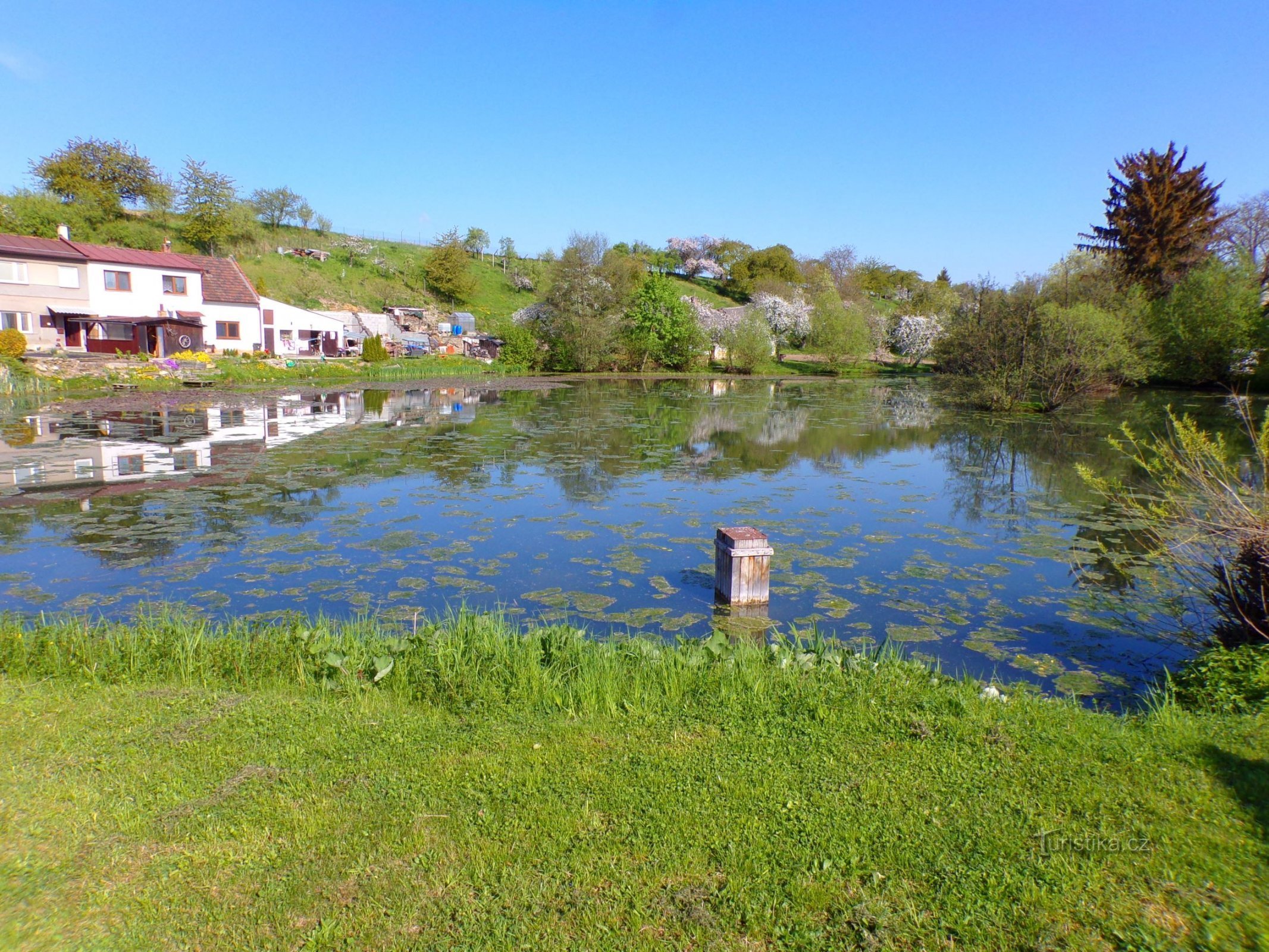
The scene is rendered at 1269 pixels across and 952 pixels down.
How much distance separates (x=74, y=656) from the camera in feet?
19.1

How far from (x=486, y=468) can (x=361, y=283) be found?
173 ft

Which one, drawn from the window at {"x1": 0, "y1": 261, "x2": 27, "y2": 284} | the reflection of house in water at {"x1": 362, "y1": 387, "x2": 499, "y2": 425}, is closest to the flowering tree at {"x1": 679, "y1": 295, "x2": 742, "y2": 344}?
the reflection of house in water at {"x1": 362, "y1": 387, "x2": 499, "y2": 425}

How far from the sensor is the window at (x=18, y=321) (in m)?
35.1

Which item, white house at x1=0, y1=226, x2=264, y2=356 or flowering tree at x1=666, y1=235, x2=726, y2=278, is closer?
white house at x1=0, y1=226, x2=264, y2=356

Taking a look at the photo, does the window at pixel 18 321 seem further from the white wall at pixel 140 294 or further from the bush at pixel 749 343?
the bush at pixel 749 343

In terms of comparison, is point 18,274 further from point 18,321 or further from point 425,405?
point 425,405

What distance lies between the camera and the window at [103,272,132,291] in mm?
38125

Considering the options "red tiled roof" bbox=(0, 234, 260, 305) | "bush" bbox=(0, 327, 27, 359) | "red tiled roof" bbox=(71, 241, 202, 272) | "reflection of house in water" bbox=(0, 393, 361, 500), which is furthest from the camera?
"red tiled roof" bbox=(71, 241, 202, 272)

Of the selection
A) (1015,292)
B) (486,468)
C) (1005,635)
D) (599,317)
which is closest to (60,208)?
(599,317)

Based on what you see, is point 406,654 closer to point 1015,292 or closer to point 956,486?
point 956,486

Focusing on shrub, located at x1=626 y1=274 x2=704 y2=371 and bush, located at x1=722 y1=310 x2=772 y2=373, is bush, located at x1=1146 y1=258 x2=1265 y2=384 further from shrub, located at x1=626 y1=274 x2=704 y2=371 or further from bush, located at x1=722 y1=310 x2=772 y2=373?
shrub, located at x1=626 y1=274 x2=704 y2=371

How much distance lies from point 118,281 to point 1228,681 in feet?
151

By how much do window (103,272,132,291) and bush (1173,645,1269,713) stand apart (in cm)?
4543

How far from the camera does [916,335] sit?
211 ft
